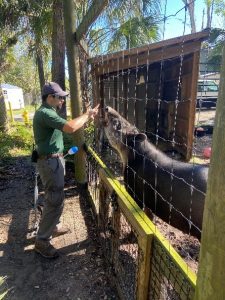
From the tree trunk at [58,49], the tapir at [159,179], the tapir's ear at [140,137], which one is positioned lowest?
the tapir at [159,179]

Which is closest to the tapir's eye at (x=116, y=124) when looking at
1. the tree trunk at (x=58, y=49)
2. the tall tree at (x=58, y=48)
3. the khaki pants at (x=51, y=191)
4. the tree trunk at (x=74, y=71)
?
the khaki pants at (x=51, y=191)

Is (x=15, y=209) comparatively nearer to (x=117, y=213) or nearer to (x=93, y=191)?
(x=93, y=191)

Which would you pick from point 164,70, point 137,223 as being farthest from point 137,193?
point 164,70

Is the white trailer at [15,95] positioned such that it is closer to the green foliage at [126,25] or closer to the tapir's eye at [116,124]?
the green foliage at [126,25]

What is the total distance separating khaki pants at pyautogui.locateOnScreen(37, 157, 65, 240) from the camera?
12.9ft

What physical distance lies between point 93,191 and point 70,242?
1.14 metres

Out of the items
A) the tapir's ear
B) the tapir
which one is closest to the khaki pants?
the tapir

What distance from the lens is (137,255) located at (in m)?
2.78

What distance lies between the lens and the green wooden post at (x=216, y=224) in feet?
4.00

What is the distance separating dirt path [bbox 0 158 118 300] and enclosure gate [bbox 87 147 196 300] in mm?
224

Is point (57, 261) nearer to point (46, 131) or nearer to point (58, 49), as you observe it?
point (46, 131)

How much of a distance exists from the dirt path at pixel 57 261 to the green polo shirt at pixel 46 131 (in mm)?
1329

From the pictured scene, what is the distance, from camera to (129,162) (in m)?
3.87

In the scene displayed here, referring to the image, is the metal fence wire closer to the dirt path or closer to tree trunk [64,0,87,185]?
the dirt path
